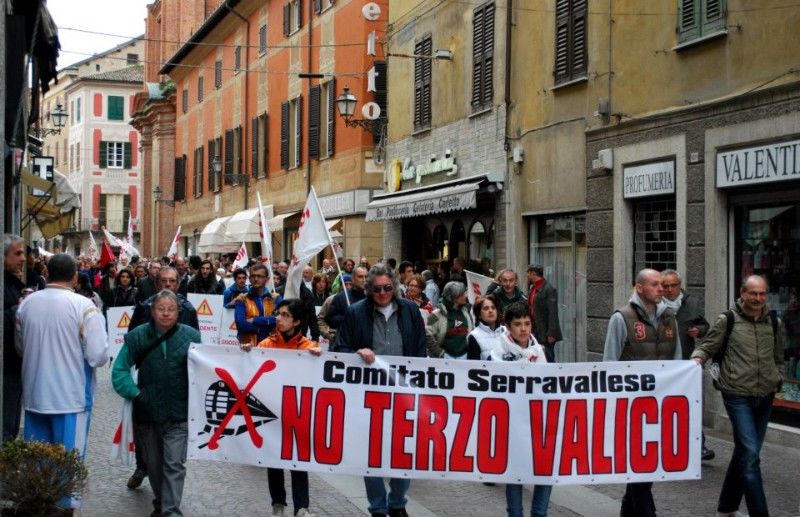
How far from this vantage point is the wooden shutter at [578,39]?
17.2 m

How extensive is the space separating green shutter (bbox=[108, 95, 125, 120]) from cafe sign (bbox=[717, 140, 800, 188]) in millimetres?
76543

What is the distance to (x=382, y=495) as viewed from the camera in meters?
8.39

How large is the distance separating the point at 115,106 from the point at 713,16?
76.3 meters

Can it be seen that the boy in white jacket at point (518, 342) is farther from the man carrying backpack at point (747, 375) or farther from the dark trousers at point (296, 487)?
the dark trousers at point (296, 487)

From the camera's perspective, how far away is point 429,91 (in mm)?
24375

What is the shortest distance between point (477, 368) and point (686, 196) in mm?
6844

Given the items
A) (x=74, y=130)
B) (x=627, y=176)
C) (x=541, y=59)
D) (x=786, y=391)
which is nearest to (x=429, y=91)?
(x=541, y=59)

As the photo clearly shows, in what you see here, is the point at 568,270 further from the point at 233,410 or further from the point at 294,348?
the point at 233,410

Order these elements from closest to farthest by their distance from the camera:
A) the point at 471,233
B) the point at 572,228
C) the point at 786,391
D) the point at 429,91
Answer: the point at 786,391
the point at 572,228
the point at 471,233
the point at 429,91

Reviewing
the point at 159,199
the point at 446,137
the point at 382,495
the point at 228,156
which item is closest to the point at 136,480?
the point at 382,495

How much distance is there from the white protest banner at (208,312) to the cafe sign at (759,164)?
729 centimetres

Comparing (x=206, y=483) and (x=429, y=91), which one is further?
(x=429, y=91)

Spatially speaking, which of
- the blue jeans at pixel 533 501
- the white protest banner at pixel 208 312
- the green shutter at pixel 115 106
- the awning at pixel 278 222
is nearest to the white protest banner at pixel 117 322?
the white protest banner at pixel 208 312

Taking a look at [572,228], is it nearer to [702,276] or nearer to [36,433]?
[702,276]
